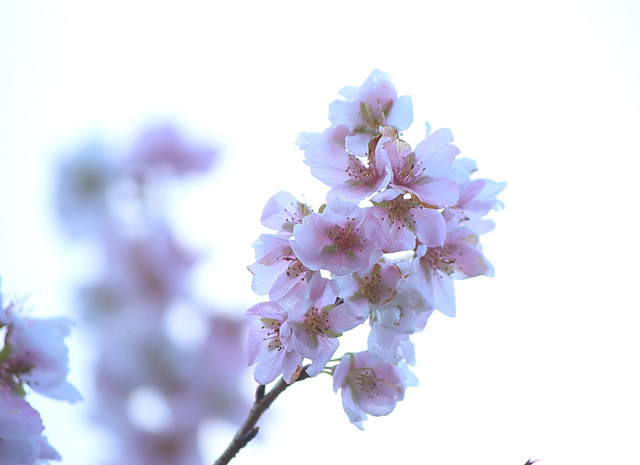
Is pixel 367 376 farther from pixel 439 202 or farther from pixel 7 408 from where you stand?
pixel 7 408

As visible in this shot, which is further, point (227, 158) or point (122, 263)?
point (227, 158)

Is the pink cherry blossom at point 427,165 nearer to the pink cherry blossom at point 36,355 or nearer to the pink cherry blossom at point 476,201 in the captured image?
the pink cherry blossom at point 476,201

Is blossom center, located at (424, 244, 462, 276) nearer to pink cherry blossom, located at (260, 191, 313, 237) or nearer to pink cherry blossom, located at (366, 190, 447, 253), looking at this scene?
pink cherry blossom, located at (366, 190, 447, 253)

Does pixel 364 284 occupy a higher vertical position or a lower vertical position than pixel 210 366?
lower

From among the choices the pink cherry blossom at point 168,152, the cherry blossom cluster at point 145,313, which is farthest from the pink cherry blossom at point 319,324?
the pink cherry blossom at point 168,152

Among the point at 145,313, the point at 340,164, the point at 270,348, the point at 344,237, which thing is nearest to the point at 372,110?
the point at 340,164

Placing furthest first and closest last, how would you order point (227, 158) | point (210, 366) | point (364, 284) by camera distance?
point (227, 158) → point (210, 366) → point (364, 284)

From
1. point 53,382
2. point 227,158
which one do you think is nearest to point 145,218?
point 227,158
